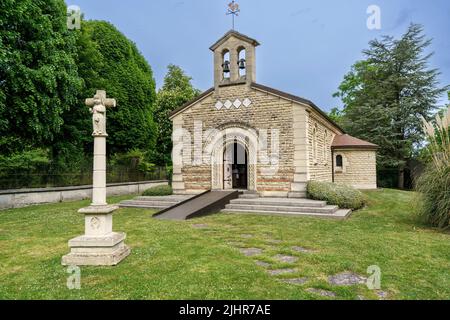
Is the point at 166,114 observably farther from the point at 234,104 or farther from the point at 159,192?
the point at 234,104

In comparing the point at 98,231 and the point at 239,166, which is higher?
the point at 239,166

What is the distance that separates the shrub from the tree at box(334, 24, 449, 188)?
17.9m

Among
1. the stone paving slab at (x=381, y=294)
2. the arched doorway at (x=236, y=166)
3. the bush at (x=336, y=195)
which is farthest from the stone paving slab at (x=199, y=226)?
the arched doorway at (x=236, y=166)

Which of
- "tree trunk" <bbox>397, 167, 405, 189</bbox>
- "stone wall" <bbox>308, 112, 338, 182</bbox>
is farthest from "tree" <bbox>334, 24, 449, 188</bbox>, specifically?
"stone wall" <bbox>308, 112, 338, 182</bbox>

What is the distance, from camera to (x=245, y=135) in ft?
44.5

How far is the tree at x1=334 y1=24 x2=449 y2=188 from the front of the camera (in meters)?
24.5

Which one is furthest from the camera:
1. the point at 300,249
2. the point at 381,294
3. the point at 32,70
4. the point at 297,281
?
the point at 32,70

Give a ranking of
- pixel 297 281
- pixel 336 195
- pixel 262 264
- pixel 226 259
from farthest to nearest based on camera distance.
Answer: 1. pixel 336 195
2. pixel 226 259
3. pixel 262 264
4. pixel 297 281

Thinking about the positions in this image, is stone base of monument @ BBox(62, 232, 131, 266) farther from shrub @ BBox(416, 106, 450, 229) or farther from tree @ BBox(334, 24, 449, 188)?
tree @ BBox(334, 24, 449, 188)

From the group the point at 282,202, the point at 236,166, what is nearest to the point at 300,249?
the point at 282,202

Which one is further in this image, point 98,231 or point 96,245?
point 98,231

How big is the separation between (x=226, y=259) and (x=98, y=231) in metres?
2.35
